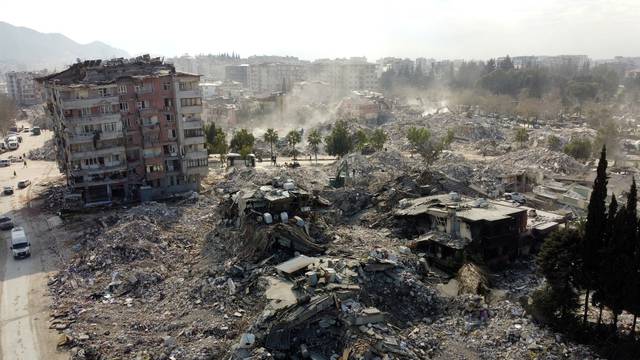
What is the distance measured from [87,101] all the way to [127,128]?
3.36 m

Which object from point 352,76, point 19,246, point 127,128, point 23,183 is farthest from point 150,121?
point 352,76

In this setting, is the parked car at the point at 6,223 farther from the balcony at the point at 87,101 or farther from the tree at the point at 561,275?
the tree at the point at 561,275

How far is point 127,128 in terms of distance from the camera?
125 feet

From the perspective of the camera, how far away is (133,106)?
3791cm

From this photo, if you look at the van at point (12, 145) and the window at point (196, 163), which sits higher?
the window at point (196, 163)

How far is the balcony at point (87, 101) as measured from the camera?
35.2 metres

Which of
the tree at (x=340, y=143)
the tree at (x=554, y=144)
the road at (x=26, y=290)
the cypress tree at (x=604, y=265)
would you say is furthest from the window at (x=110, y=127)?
the tree at (x=554, y=144)

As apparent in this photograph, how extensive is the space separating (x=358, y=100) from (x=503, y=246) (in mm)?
63833

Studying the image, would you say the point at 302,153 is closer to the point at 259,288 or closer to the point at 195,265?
the point at 195,265

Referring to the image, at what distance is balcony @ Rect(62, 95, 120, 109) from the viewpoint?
35.2m

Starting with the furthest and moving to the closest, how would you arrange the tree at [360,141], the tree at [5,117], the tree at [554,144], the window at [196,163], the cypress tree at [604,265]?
the tree at [5,117], the tree at [554,144], the tree at [360,141], the window at [196,163], the cypress tree at [604,265]

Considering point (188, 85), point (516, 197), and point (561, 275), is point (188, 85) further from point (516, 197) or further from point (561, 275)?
point (561, 275)

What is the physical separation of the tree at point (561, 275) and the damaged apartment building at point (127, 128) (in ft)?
90.2

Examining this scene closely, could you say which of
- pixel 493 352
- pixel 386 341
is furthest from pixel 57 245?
pixel 493 352
